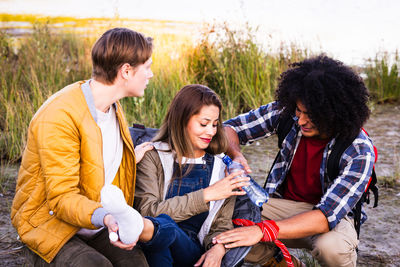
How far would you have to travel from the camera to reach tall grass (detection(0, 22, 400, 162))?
6.11 meters

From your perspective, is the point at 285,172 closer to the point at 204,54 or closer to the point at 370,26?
the point at 204,54

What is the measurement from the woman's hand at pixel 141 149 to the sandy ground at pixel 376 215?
1287 millimetres

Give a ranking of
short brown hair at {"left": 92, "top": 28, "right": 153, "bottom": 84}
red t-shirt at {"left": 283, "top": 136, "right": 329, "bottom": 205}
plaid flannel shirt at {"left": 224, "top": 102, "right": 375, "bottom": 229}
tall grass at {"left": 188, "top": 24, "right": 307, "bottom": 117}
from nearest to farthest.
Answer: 1. short brown hair at {"left": 92, "top": 28, "right": 153, "bottom": 84}
2. plaid flannel shirt at {"left": 224, "top": 102, "right": 375, "bottom": 229}
3. red t-shirt at {"left": 283, "top": 136, "right": 329, "bottom": 205}
4. tall grass at {"left": 188, "top": 24, "right": 307, "bottom": 117}

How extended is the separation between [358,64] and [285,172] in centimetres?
636

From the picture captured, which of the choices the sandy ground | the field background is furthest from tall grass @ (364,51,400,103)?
the sandy ground

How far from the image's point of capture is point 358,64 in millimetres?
8969

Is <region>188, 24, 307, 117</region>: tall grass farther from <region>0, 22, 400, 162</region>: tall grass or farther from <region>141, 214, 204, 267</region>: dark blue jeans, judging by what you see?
<region>141, 214, 204, 267</region>: dark blue jeans

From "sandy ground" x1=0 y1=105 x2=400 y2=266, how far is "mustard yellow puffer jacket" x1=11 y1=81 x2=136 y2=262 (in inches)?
46.6

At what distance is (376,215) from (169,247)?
2.43m

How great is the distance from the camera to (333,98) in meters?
2.99

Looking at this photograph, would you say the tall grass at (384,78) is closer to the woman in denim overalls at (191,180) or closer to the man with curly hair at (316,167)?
the man with curly hair at (316,167)

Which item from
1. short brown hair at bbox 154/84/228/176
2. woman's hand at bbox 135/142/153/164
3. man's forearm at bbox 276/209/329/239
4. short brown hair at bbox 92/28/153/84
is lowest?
man's forearm at bbox 276/209/329/239

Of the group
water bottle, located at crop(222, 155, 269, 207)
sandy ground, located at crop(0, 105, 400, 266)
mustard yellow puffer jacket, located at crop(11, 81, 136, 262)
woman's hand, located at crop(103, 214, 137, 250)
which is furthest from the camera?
sandy ground, located at crop(0, 105, 400, 266)

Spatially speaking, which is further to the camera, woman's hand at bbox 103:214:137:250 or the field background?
the field background
